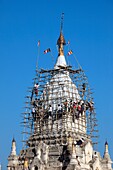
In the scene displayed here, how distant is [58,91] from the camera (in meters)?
63.0

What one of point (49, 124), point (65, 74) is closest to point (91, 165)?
point (49, 124)

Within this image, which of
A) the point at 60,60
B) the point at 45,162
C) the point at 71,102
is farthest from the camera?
the point at 60,60

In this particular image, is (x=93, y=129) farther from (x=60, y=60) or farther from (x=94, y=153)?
(x=60, y=60)

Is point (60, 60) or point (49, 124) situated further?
point (60, 60)

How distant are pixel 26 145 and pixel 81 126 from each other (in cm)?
719

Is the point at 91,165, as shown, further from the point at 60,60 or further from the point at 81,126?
the point at 60,60

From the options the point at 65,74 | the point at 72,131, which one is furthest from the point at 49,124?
→ the point at 65,74

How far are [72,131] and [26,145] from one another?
6.22 meters

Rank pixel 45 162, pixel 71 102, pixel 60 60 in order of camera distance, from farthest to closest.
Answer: pixel 60 60 < pixel 71 102 < pixel 45 162

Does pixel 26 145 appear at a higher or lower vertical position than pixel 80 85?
lower

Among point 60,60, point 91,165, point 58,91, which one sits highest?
point 60,60

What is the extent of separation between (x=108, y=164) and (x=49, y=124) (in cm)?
871

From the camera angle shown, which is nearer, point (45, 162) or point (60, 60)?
point (45, 162)

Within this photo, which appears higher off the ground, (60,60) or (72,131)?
(60,60)
